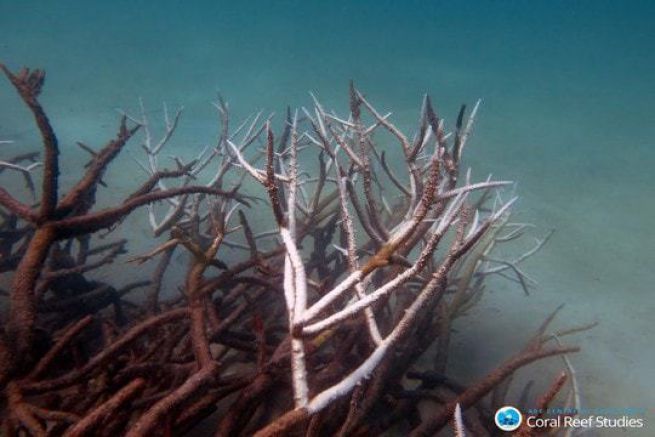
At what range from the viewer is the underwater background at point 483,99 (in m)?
4.93

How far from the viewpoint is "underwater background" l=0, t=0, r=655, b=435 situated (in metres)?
4.93

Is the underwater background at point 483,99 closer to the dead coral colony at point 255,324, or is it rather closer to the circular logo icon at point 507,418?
the circular logo icon at point 507,418

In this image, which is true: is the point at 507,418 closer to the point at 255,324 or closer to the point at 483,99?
the point at 255,324

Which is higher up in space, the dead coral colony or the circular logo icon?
the dead coral colony

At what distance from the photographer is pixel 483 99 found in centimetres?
1681

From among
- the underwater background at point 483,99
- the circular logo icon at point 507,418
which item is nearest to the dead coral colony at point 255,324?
the circular logo icon at point 507,418

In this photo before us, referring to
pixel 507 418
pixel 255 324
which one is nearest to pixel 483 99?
pixel 507 418

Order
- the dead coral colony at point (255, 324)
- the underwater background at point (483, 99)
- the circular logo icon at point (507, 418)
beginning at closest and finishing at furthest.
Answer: the dead coral colony at point (255, 324), the circular logo icon at point (507, 418), the underwater background at point (483, 99)

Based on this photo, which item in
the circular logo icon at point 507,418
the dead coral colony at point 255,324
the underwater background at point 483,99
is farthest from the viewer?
the underwater background at point 483,99

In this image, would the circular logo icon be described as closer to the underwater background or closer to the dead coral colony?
the dead coral colony

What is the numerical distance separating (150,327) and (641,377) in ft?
13.5

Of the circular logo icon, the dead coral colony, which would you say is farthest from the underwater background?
the dead coral colony

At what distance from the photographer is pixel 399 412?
2.89 m

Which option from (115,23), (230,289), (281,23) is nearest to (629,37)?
(281,23)
